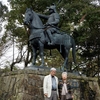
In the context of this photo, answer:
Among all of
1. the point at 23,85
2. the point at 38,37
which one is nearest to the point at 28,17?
the point at 38,37

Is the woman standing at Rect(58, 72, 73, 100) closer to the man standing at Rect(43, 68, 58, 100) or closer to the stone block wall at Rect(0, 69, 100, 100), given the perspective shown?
the man standing at Rect(43, 68, 58, 100)

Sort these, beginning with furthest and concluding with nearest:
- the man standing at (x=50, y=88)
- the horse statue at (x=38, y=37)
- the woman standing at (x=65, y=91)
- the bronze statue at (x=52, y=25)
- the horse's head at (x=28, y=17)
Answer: the bronze statue at (x=52, y=25) < the horse statue at (x=38, y=37) < the horse's head at (x=28, y=17) < the woman standing at (x=65, y=91) < the man standing at (x=50, y=88)

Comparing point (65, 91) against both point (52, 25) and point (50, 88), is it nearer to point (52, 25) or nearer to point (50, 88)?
point (50, 88)

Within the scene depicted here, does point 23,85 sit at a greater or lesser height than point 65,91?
greater

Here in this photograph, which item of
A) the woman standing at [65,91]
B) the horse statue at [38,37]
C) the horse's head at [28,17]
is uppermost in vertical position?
the horse's head at [28,17]

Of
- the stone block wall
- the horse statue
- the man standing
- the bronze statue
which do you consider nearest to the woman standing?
the man standing

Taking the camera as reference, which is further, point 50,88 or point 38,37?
point 38,37

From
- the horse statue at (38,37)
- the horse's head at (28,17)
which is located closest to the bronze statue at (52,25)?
the horse statue at (38,37)

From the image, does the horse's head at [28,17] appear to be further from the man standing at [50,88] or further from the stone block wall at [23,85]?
the man standing at [50,88]

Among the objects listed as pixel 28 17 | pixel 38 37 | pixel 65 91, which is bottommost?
pixel 65 91

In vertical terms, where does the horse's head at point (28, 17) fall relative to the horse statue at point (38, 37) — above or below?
above

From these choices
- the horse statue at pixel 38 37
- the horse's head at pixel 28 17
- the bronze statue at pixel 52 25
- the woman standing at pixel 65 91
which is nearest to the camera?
the woman standing at pixel 65 91

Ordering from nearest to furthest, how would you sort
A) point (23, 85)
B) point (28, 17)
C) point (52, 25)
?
point (23, 85), point (28, 17), point (52, 25)

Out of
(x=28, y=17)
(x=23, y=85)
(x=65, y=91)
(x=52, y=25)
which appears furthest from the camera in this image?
(x=52, y=25)
